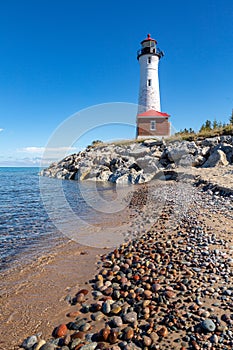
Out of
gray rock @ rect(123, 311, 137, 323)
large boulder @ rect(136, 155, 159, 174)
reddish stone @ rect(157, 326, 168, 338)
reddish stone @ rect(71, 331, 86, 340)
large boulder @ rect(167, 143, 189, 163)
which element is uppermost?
large boulder @ rect(167, 143, 189, 163)

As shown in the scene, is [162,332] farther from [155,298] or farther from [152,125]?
[152,125]

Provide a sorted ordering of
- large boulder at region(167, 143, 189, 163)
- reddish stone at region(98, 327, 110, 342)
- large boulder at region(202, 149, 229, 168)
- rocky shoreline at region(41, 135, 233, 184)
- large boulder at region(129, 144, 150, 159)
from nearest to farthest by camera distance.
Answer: reddish stone at region(98, 327, 110, 342)
large boulder at region(202, 149, 229, 168)
rocky shoreline at region(41, 135, 233, 184)
large boulder at region(167, 143, 189, 163)
large boulder at region(129, 144, 150, 159)

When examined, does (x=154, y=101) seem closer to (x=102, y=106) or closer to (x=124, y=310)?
(x=102, y=106)

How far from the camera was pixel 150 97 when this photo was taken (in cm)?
3588

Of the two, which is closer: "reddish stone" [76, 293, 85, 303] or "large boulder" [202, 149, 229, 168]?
"reddish stone" [76, 293, 85, 303]

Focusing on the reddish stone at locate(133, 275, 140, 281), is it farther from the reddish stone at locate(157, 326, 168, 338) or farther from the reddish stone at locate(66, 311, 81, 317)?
the reddish stone at locate(157, 326, 168, 338)

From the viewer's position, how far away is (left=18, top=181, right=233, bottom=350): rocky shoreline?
8.93ft

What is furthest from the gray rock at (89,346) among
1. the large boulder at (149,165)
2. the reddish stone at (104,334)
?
the large boulder at (149,165)

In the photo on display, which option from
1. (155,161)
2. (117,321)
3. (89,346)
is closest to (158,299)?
(117,321)

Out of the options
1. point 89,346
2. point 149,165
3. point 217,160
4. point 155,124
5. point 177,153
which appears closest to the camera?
point 89,346

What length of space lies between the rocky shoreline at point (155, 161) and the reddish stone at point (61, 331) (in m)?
14.7

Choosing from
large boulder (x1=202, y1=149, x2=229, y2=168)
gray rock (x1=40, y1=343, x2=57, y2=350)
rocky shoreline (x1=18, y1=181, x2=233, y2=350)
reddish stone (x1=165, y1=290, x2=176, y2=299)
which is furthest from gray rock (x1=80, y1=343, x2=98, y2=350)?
large boulder (x1=202, y1=149, x2=229, y2=168)

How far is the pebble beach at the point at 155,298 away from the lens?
273cm

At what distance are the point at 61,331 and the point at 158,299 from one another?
1.43 metres
